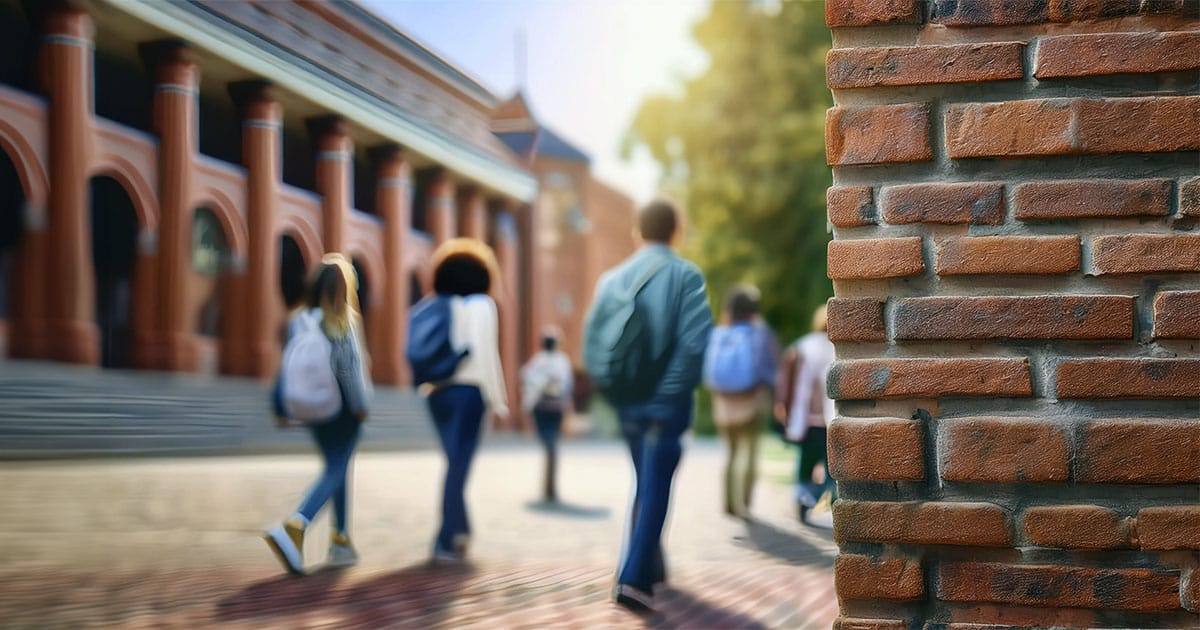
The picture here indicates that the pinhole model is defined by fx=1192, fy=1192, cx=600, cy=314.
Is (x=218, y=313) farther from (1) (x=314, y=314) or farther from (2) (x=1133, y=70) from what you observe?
(2) (x=1133, y=70)

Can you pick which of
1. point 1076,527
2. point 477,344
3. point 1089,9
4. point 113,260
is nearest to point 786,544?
point 477,344

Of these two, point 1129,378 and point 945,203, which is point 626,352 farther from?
point 1129,378

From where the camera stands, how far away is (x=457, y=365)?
616cm

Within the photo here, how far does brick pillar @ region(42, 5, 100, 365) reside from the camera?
635 cm

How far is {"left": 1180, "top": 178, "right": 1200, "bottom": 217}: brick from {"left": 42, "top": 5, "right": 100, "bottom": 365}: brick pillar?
16.7ft

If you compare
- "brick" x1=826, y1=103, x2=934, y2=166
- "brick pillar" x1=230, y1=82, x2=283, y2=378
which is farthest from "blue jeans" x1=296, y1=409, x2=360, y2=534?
"brick" x1=826, y1=103, x2=934, y2=166

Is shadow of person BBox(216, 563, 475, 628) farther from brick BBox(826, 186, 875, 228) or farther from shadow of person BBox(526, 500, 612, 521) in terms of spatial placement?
shadow of person BBox(526, 500, 612, 521)

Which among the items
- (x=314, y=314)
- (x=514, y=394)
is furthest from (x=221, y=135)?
(x=514, y=394)

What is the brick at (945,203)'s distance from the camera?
7.69 feet

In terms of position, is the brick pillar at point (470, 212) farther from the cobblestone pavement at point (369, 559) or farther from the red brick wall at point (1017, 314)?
the red brick wall at point (1017, 314)

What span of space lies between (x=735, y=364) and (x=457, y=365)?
2.60m

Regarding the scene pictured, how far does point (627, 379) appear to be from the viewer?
4820mm

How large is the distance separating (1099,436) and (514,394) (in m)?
20.4

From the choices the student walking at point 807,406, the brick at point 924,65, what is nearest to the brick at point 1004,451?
the brick at point 924,65
